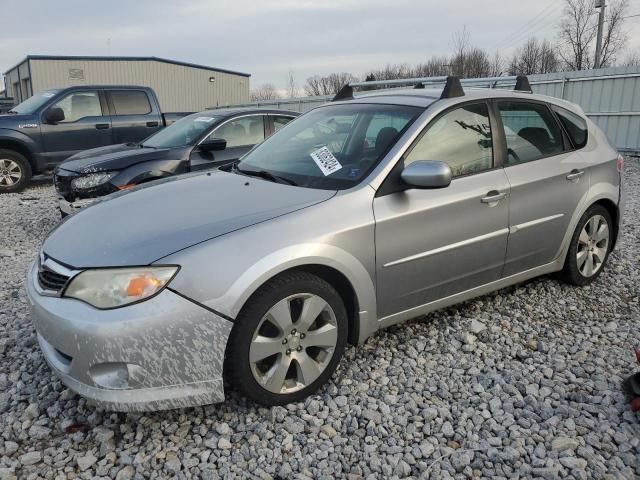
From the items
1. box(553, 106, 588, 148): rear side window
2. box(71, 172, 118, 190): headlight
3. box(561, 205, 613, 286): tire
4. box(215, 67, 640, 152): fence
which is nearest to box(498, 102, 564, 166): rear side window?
box(553, 106, 588, 148): rear side window

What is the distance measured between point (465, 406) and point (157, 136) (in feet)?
18.0

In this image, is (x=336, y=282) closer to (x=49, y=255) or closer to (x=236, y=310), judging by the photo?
(x=236, y=310)

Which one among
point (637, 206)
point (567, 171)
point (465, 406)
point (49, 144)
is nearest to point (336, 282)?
point (465, 406)

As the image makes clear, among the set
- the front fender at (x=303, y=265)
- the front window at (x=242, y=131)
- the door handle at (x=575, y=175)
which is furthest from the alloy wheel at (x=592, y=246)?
the front window at (x=242, y=131)

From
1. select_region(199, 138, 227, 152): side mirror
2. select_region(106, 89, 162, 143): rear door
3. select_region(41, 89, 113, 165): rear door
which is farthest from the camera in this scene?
select_region(106, 89, 162, 143): rear door

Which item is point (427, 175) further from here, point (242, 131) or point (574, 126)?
point (242, 131)

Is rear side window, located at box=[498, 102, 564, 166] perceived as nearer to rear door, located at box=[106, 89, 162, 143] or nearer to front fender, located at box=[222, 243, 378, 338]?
front fender, located at box=[222, 243, 378, 338]

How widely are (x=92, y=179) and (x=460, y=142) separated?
425cm

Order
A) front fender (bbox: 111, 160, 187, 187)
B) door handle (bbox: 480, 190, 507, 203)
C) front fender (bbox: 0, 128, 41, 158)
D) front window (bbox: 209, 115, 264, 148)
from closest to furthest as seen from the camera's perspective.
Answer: door handle (bbox: 480, 190, 507, 203) < front fender (bbox: 111, 160, 187, 187) < front window (bbox: 209, 115, 264, 148) < front fender (bbox: 0, 128, 41, 158)

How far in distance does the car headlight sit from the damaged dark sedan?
11.4 ft

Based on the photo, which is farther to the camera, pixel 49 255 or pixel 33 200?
pixel 33 200

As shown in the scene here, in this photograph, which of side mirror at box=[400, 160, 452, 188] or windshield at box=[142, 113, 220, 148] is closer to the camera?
side mirror at box=[400, 160, 452, 188]

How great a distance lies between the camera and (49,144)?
370 inches

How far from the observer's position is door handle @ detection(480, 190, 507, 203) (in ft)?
11.1
